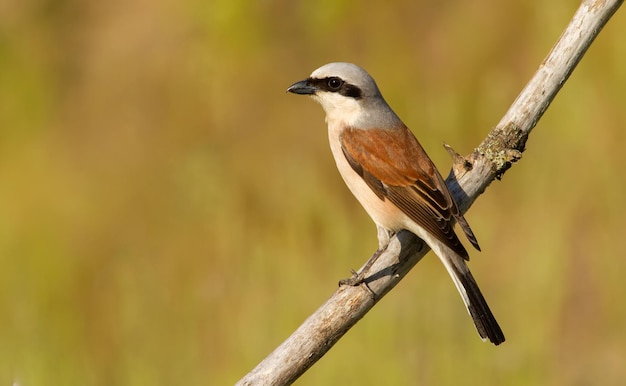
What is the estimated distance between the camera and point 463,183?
3.71 meters

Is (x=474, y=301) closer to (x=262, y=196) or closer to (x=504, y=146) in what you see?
(x=504, y=146)

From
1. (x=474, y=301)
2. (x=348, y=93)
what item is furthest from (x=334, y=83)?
(x=474, y=301)

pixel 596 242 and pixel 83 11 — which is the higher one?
pixel 83 11

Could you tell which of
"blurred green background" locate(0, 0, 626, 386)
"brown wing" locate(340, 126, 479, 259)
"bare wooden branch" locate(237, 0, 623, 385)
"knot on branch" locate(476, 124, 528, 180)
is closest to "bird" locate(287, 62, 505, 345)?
"brown wing" locate(340, 126, 479, 259)

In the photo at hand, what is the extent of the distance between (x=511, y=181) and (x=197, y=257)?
2.16 m

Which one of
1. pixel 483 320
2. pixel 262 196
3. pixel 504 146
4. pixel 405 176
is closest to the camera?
pixel 504 146

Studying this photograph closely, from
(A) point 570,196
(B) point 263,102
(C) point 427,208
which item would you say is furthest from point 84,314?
(A) point 570,196

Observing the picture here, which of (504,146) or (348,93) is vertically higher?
(348,93)

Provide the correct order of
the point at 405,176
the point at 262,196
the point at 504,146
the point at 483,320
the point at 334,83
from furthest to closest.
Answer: the point at 262,196, the point at 334,83, the point at 405,176, the point at 483,320, the point at 504,146

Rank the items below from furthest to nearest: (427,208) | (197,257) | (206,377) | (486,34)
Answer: (486,34)
(197,257)
(206,377)
(427,208)

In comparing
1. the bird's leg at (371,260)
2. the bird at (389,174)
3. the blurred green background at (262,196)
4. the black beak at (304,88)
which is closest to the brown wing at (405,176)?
the bird at (389,174)

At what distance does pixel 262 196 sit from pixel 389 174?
2.09 meters

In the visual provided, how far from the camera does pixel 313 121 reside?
22.0ft

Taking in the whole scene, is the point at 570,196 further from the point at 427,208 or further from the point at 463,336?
the point at 427,208
